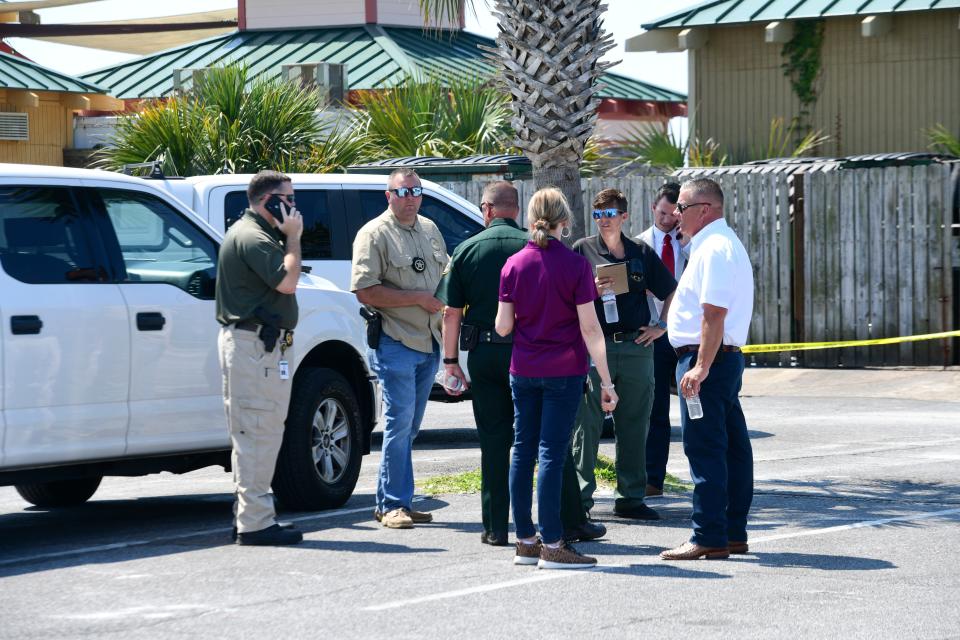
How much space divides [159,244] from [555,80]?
318 centimetres

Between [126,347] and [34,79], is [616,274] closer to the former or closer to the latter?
[126,347]

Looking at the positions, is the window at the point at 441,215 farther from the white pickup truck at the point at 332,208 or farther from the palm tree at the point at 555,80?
the palm tree at the point at 555,80

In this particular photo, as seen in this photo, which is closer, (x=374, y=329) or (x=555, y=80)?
(x=374, y=329)

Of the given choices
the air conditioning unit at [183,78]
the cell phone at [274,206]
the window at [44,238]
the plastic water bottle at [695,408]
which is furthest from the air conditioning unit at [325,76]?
the plastic water bottle at [695,408]

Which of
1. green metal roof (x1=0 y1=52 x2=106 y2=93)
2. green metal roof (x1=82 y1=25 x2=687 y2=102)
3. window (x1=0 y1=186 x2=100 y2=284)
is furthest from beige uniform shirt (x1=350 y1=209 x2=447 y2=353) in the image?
green metal roof (x1=82 y1=25 x2=687 y2=102)

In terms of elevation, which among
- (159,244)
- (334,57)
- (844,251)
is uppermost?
(334,57)

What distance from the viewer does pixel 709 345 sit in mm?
7688

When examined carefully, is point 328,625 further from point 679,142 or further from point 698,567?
point 679,142

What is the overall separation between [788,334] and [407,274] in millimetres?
10145

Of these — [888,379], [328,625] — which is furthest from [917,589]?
[888,379]

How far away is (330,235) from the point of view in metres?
12.8

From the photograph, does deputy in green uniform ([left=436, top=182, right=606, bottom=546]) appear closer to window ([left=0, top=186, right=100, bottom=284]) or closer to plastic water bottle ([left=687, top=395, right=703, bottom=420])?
plastic water bottle ([left=687, top=395, right=703, bottom=420])

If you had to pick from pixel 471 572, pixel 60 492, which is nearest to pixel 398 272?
pixel 471 572

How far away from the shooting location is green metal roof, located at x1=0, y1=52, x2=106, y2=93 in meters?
28.4
